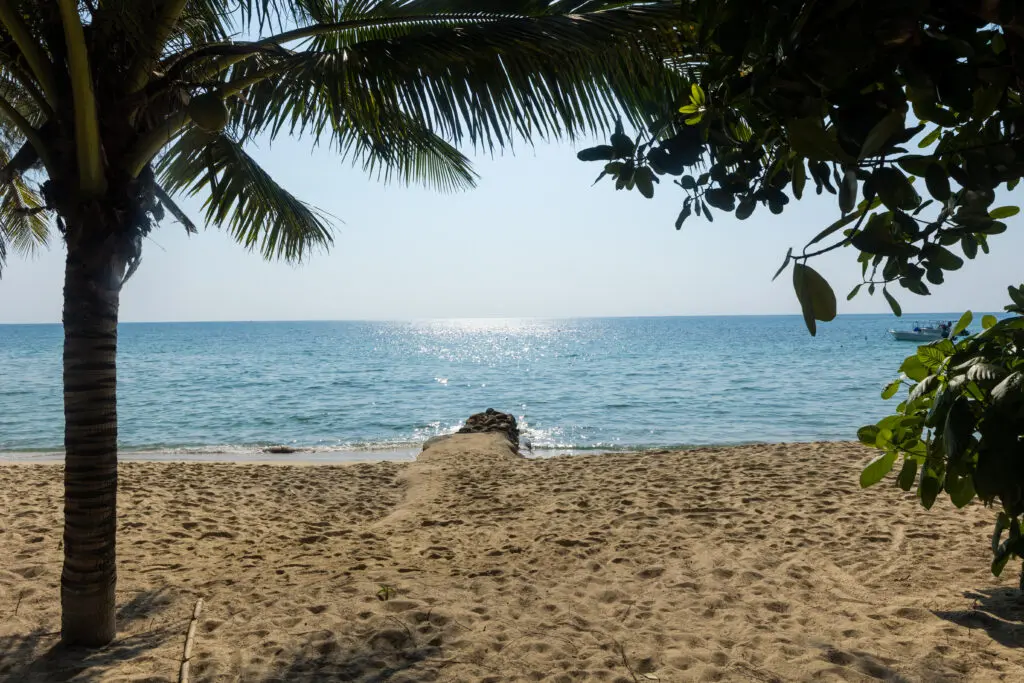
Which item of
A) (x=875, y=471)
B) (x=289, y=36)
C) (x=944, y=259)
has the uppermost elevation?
(x=289, y=36)

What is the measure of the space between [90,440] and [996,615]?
496cm

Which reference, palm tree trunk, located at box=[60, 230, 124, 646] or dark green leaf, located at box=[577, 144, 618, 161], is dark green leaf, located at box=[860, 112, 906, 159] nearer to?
dark green leaf, located at box=[577, 144, 618, 161]

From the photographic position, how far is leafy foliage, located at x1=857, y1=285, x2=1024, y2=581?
157 centimetres

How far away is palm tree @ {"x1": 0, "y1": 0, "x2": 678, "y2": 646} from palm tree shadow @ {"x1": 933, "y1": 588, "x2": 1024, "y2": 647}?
342cm

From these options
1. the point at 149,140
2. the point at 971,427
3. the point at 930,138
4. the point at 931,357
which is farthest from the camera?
the point at 149,140

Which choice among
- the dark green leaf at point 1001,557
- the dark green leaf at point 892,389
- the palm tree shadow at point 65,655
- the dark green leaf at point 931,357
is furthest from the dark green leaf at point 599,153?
the palm tree shadow at point 65,655

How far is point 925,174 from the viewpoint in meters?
1.02

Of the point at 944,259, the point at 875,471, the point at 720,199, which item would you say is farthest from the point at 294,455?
the point at 944,259

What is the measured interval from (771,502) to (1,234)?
724cm

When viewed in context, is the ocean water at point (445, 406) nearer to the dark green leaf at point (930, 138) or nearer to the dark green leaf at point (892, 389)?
the dark green leaf at point (892, 389)

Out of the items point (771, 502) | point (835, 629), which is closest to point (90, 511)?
point (835, 629)

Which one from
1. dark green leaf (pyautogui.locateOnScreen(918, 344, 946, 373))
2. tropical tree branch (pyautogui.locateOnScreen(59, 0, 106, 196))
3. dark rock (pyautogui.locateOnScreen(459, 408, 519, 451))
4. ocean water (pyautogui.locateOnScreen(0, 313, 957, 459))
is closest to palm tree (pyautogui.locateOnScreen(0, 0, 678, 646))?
tropical tree branch (pyautogui.locateOnScreen(59, 0, 106, 196))

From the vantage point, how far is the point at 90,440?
3.40 m

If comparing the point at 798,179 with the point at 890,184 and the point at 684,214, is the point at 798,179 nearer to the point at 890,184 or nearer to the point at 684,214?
the point at 890,184
